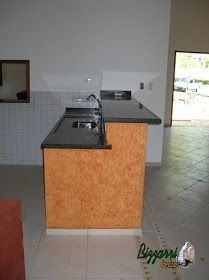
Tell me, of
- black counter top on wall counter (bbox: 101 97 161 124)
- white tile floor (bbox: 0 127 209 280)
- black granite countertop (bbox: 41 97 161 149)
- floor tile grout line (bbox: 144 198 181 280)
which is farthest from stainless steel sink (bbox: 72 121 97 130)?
floor tile grout line (bbox: 144 198 181 280)

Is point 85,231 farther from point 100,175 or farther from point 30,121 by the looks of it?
point 30,121

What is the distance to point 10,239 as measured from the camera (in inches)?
41.0

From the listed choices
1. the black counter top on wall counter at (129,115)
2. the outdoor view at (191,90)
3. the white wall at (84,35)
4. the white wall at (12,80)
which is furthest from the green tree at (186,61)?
the black counter top on wall counter at (129,115)

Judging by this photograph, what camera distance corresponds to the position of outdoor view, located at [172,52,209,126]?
7.85 metres

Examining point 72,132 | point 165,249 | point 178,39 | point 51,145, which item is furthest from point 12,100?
point 178,39

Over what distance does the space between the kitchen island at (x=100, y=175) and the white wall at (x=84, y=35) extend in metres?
1.79

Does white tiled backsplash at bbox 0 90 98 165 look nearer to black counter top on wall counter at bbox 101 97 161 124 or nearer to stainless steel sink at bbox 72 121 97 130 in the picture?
stainless steel sink at bbox 72 121 97 130

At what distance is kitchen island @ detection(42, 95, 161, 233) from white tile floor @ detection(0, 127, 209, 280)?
159 millimetres

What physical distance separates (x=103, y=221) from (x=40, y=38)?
2.74 m

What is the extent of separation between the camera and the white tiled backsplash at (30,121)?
14.3ft

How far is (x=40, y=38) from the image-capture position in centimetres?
412

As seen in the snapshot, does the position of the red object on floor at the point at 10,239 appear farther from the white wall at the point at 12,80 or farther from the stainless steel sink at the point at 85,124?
the white wall at the point at 12,80

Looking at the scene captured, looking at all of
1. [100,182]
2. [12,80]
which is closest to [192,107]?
[12,80]

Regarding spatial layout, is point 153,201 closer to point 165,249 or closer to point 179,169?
point 165,249
